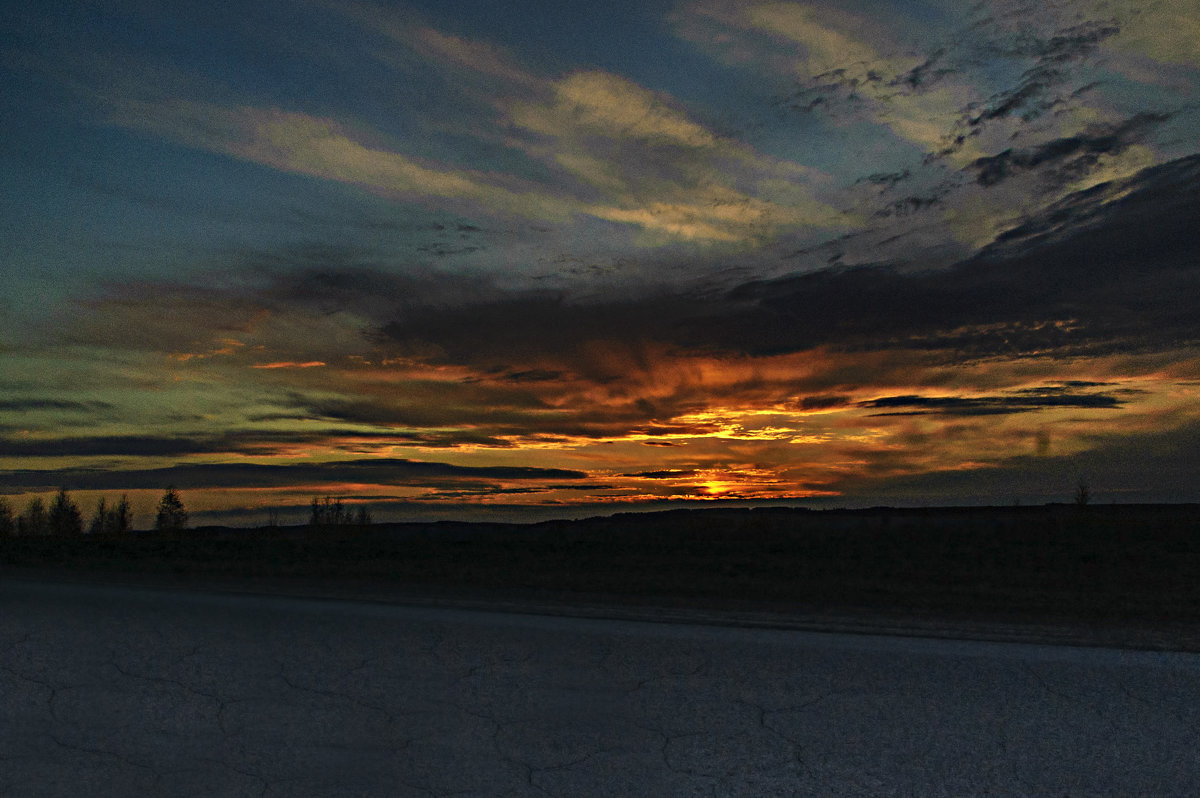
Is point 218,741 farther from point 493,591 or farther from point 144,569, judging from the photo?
point 144,569

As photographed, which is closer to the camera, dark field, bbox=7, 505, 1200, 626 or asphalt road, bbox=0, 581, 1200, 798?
asphalt road, bbox=0, 581, 1200, 798

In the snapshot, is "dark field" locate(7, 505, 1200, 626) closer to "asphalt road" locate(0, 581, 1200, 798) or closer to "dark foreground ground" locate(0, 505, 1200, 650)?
"dark foreground ground" locate(0, 505, 1200, 650)

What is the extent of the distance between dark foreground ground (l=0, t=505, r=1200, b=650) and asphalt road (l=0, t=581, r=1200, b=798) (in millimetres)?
3465

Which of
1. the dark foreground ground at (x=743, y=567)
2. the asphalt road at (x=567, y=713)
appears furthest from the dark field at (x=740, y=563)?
the asphalt road at (x=567, y=713)

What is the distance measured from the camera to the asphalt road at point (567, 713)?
20.1 ft

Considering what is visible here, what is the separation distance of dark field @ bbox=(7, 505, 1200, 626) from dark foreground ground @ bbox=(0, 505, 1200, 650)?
0.08 metres

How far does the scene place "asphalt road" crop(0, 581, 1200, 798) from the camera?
6133 millimetres

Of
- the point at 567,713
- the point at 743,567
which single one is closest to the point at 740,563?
the point at 743,567

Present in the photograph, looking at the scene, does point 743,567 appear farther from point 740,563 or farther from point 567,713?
point 567,713

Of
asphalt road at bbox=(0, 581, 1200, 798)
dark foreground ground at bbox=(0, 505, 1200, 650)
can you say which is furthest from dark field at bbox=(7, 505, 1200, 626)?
asphalt road at bbox=(0, 581, 1200, 798)

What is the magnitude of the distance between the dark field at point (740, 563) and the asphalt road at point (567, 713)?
17.9 feet

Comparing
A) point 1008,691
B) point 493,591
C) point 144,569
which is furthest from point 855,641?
point 144,569

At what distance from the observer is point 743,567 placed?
27484 mm

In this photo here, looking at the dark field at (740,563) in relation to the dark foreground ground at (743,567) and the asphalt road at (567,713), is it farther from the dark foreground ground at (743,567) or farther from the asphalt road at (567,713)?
the asphalt road at (567,713)
